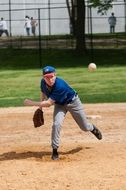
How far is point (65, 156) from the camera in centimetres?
1055

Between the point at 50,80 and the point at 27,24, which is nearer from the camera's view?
the point at 50,80

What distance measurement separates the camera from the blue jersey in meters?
9.95

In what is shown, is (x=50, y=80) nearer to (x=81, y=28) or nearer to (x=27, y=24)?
(x=81, y=28)

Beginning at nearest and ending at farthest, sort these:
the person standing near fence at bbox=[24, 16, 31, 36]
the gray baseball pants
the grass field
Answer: the gray baseball pants → the grass field → the person standing near fence at bbox=[24, 16, 31, 36]

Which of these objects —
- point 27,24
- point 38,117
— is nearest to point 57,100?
point 38,117

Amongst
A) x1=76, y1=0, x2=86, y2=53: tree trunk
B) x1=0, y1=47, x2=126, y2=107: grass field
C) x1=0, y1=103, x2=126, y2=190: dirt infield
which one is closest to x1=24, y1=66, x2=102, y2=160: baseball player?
x1=0, y1=103, x2=126, y2=190: dirt infield

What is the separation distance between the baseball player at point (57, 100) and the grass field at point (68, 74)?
853cm

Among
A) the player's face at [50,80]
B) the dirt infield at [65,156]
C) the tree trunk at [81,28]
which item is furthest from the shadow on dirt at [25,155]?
the tree trunk at [81,28]

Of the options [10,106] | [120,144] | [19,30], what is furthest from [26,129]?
[19,30]

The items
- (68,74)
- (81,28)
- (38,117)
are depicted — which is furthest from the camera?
(81,28)

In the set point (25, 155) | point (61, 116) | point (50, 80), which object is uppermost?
point (50, 80)

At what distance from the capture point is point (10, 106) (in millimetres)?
18516

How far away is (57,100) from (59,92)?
163 mm

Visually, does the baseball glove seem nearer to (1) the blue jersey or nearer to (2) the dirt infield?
(2) the dirt infield
